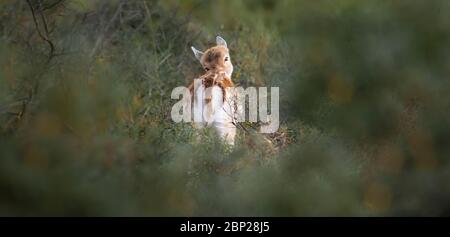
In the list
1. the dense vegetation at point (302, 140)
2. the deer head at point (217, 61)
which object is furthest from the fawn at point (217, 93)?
the dense vegetation at point (302, 140)

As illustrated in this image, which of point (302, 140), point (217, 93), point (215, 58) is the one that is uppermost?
point (215, 58)

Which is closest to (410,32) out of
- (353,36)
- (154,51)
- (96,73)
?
(353,36)

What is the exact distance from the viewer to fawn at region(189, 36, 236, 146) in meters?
5.20

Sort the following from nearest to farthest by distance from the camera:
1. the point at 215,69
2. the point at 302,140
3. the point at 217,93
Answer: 1. the point at 302,140
2. the point at 217,93
3. the point at 215,69

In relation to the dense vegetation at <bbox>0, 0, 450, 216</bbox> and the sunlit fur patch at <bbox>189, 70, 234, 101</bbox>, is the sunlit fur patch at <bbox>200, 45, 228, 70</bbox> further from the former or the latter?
the dense vegetation at <bbox>0, 0, 450, 216</bbox>

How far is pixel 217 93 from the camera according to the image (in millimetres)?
5539

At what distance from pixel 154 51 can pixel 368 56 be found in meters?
4.68

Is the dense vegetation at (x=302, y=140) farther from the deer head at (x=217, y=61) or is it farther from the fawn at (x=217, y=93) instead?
the deer head at (x=217, y=61)

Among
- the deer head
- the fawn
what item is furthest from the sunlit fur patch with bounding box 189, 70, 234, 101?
the deer head

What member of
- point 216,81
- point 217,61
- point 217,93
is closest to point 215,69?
point 217,61

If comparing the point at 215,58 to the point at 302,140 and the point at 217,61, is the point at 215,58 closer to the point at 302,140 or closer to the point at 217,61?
the point at 217,61

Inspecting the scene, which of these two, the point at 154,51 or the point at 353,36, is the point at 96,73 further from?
the point at 154,51
